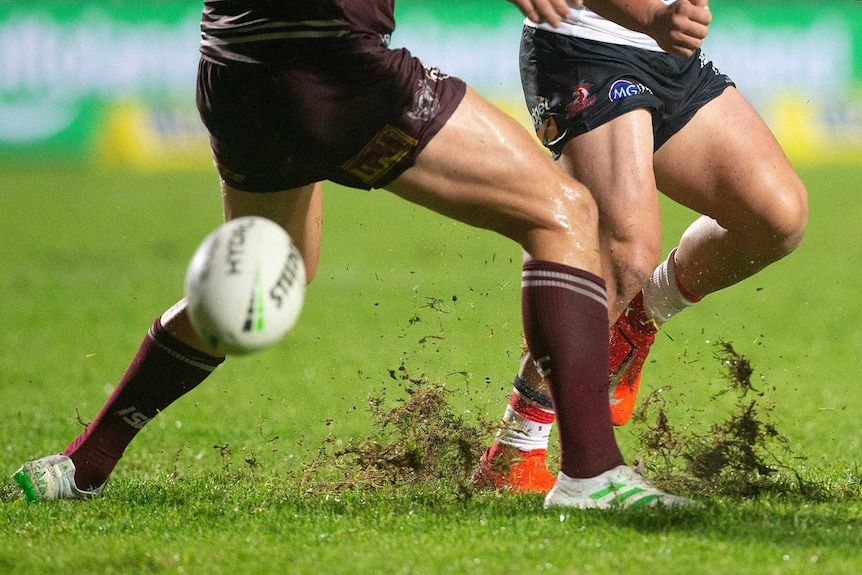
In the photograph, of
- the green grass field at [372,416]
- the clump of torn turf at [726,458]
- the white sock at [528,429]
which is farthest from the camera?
the white sock at [528,429]

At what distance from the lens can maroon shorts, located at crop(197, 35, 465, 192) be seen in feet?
9.45

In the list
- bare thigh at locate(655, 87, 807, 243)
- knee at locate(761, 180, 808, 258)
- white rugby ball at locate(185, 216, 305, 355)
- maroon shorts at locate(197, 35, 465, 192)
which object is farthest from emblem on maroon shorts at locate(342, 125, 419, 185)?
knee at locate(761, 180, 808, 258)

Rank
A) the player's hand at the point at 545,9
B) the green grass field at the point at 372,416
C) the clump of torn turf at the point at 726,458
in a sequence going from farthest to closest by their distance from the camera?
the clump of torn turf at the point at 726,458 < the player's hand at the point at 545,9 < the green grass field at the point at 372,416

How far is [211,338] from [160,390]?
912 millimetres

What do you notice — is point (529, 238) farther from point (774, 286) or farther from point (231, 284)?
point (774, 286)

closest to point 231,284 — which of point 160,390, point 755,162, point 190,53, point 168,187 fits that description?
point 160,390

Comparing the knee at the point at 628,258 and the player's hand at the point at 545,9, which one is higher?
the player's hand at the point at 545,9

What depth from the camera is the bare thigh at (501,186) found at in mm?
2904

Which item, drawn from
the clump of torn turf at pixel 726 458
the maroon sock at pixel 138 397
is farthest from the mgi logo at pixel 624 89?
the maroon sock at pixel 138 397

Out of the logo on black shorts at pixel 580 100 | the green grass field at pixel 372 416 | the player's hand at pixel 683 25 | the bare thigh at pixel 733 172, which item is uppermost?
the player's hand at pixel 683 25

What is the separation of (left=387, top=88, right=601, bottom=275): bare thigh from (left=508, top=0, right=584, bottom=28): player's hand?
27 cm

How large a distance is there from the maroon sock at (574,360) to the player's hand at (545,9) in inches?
24.2

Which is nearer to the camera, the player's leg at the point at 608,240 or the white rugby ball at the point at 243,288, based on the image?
the white rugby ball at the point at 243,288

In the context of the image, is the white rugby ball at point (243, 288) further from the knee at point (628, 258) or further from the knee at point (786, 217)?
Answer: the knee at point (786, 217)
